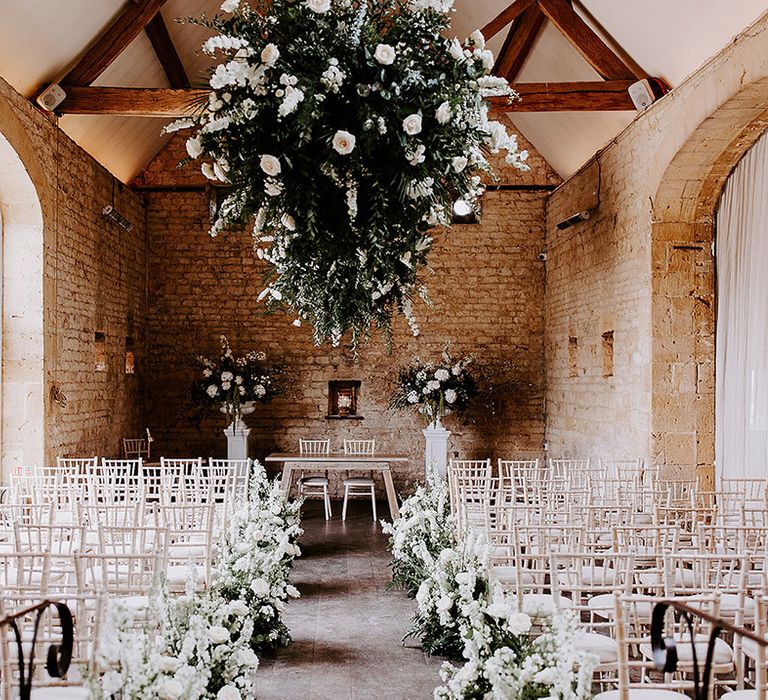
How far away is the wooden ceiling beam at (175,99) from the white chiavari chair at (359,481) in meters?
4.33

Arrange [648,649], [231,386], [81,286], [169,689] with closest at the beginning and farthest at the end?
[169,689] → [648,649] → [81,286] → [231,386]

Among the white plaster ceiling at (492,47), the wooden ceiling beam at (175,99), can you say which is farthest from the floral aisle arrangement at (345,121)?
the wooden ceiling beam at (175,99)

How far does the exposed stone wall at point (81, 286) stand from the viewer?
7641 millimetres

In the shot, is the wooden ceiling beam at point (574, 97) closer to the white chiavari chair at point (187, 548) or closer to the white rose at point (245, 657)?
the white chiavari chair at point (187, 548)

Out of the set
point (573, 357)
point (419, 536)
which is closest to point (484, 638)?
point (419, 536)

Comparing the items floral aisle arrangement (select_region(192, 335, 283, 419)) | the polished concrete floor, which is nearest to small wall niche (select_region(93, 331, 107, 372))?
floral aisle arrangement (select_region(192, 335, 283, 419))

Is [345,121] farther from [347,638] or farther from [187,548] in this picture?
[347,638]

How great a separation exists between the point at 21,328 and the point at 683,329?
19.5 ft

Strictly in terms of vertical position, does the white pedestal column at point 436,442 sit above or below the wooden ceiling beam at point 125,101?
below

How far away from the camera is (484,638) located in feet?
10.6

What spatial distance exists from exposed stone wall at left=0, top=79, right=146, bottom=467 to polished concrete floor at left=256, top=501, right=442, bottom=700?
278 centimetres

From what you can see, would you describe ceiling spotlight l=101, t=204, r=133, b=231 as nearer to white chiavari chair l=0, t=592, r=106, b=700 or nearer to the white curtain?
the white curtain

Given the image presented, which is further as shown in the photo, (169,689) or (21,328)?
(21,328)

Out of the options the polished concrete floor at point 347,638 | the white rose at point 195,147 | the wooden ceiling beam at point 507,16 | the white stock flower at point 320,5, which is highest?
the wooden ceiling beam at point 507,16
